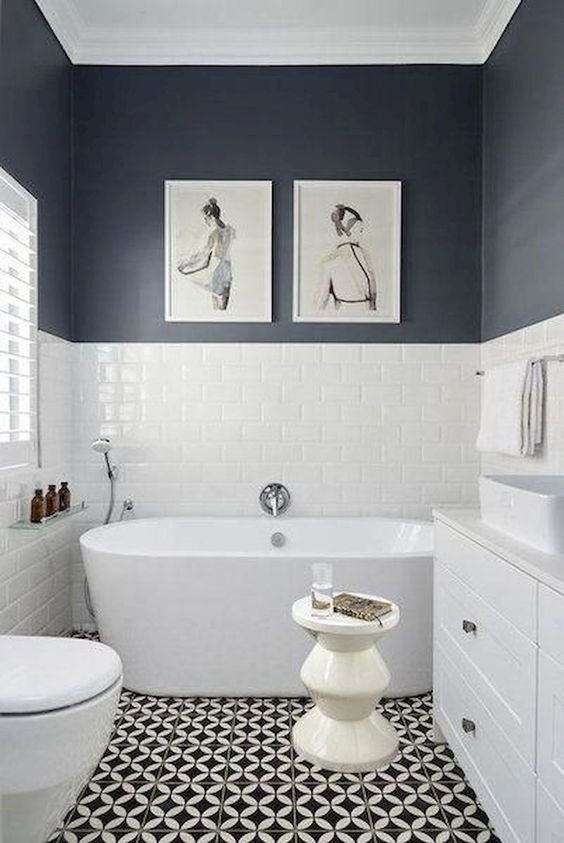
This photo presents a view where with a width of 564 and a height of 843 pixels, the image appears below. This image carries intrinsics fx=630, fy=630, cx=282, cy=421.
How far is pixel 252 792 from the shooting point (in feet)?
7.04

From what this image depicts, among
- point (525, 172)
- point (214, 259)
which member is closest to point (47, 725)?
point (214, 259)

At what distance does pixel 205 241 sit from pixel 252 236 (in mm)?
269

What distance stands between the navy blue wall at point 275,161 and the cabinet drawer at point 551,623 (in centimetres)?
233

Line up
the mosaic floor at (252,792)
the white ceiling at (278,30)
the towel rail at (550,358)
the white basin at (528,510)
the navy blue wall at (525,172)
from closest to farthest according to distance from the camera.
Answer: the white basin at (528,510) → the mosaic floor at (252,792) → the towel rail at (550,358) → the navy blue wall at (525,172) → the white ceiling at (278,30)

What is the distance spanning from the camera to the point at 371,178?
11.8 ft

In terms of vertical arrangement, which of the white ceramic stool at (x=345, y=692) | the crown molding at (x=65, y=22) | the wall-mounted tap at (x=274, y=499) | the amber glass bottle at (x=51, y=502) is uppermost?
the crown molding at (x=65, y=22)

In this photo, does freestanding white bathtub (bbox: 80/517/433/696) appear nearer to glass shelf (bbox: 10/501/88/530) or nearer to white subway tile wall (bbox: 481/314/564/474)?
glass shelf (bbox: 10/501/88/530)

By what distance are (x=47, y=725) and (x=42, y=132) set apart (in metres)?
2.78

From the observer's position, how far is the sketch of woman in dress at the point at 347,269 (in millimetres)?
3590

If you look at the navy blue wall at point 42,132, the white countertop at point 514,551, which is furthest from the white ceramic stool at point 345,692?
the navy blue wall at point 42,132

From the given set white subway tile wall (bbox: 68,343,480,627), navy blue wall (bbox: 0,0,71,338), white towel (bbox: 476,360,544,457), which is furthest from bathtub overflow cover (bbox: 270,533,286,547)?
navy blue wall (bbox: 0,0,71,338)

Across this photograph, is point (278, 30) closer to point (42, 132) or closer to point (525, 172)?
point (42, 132)

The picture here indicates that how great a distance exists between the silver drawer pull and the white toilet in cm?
109

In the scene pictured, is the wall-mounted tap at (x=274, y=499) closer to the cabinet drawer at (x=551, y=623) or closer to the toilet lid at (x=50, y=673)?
the toilet lid at (x=50, y=673)
